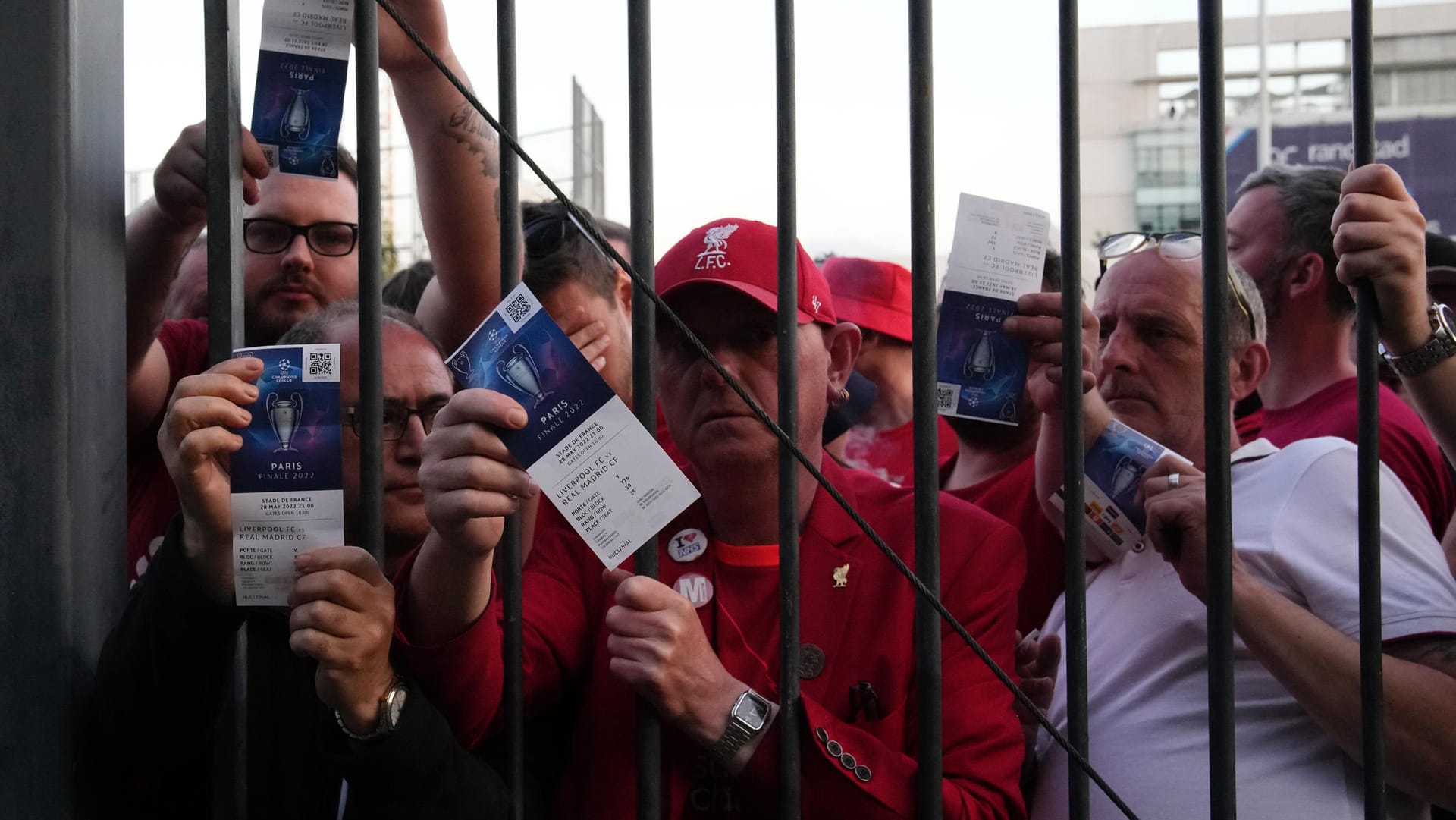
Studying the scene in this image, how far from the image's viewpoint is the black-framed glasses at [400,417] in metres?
2.01

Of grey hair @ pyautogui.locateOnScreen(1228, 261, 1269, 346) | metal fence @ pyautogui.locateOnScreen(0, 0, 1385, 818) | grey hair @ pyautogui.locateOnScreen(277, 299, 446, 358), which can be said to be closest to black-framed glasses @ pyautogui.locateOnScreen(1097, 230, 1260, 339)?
grey hair @ pyautogui.locateOnScreen(1228, 261, 1269, 346)

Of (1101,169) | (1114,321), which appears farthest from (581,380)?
(1101,169)

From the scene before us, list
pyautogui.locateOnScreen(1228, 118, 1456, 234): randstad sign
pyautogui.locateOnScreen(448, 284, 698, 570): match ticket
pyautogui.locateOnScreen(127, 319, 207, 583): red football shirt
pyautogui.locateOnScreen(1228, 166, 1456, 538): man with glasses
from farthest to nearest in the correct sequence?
pyautogui.locateOnScreen(1228, 118, 1456, 234): randstad sign
pyautogui.locateOnScreen(1228, 166, 1456, 538): man with glasses
pyautogui.locateOnScreen(127, 319, 207, 583): red football shirt
pyautogui.locateOnScreen(448, 284, 698, 570): match ticket

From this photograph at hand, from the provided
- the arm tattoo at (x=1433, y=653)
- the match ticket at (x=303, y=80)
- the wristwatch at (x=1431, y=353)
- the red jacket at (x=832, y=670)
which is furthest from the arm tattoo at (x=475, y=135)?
the arm tattoo at (x=1433, y=653)

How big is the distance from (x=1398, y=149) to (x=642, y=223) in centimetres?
3265

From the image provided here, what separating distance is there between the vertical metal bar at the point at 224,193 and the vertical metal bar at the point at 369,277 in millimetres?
142

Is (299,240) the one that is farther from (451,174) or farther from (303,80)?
(303,80)

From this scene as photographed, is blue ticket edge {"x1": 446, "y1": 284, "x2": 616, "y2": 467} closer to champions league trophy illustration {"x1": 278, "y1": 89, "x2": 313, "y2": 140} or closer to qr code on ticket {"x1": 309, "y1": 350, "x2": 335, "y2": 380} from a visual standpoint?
qr code on ticket {"x1": 309, "y1": 350, "x2": 335, "y2": 380}

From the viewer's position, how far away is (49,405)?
136 cm

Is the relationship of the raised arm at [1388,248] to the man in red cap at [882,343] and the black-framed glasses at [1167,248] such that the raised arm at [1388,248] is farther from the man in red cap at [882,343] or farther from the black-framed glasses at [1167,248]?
the man in red cap at [882,343]

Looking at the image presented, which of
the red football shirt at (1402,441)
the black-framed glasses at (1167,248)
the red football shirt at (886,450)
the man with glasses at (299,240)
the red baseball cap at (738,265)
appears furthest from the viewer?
the red football shirt at (886,450)

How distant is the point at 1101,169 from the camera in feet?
137

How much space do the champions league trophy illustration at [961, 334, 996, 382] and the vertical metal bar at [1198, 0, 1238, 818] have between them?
323 millimetres

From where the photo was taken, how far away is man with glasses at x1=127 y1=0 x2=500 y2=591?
169cm
